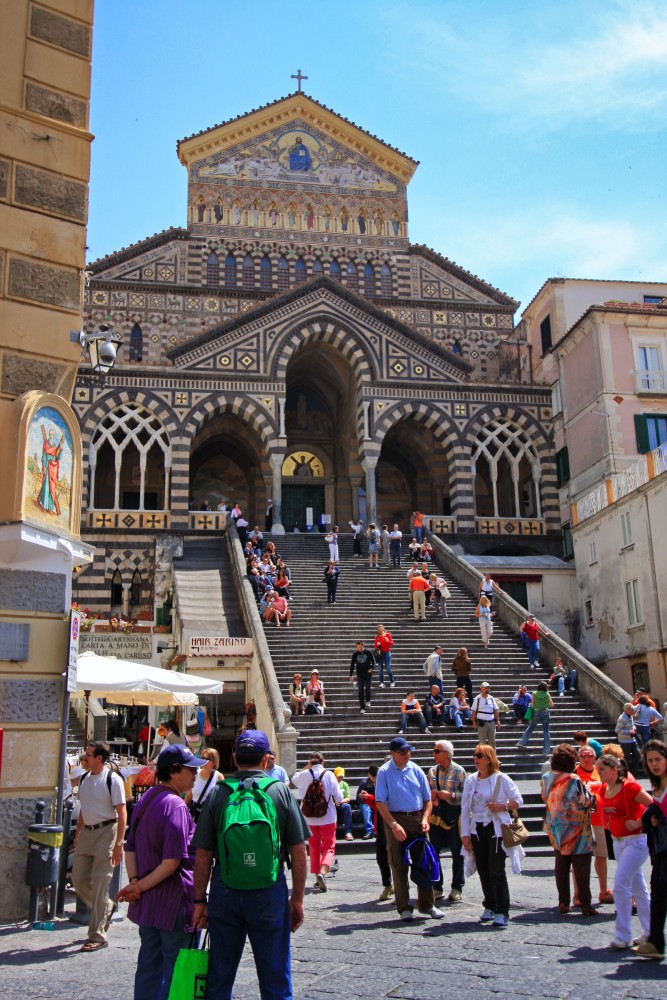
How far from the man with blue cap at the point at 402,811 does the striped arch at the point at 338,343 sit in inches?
961

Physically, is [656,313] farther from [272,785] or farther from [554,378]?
[272,785]

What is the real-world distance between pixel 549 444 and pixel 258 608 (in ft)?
45.9

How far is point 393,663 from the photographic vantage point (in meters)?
21.8

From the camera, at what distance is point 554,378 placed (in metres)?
34.1

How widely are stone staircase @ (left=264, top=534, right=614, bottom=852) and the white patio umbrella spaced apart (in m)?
2.82

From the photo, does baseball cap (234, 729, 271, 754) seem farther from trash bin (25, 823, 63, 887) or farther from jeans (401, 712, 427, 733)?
jeans (401, 712, 427, 733)

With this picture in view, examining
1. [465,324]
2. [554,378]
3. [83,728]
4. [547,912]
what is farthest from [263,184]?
[547,912]

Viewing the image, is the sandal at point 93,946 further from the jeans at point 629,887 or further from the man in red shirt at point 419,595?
the man in red shirt at point 419,595

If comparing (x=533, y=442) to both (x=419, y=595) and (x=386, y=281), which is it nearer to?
(x=386, y=281)

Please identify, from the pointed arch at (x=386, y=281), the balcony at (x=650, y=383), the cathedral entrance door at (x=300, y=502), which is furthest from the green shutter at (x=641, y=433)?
the pointed arch at (x=386, y=281)

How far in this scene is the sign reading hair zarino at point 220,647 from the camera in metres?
21.2

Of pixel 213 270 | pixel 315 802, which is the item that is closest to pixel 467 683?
pixel 315 802

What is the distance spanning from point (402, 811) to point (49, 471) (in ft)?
15.6

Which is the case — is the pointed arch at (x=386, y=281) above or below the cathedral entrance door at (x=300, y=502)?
above
